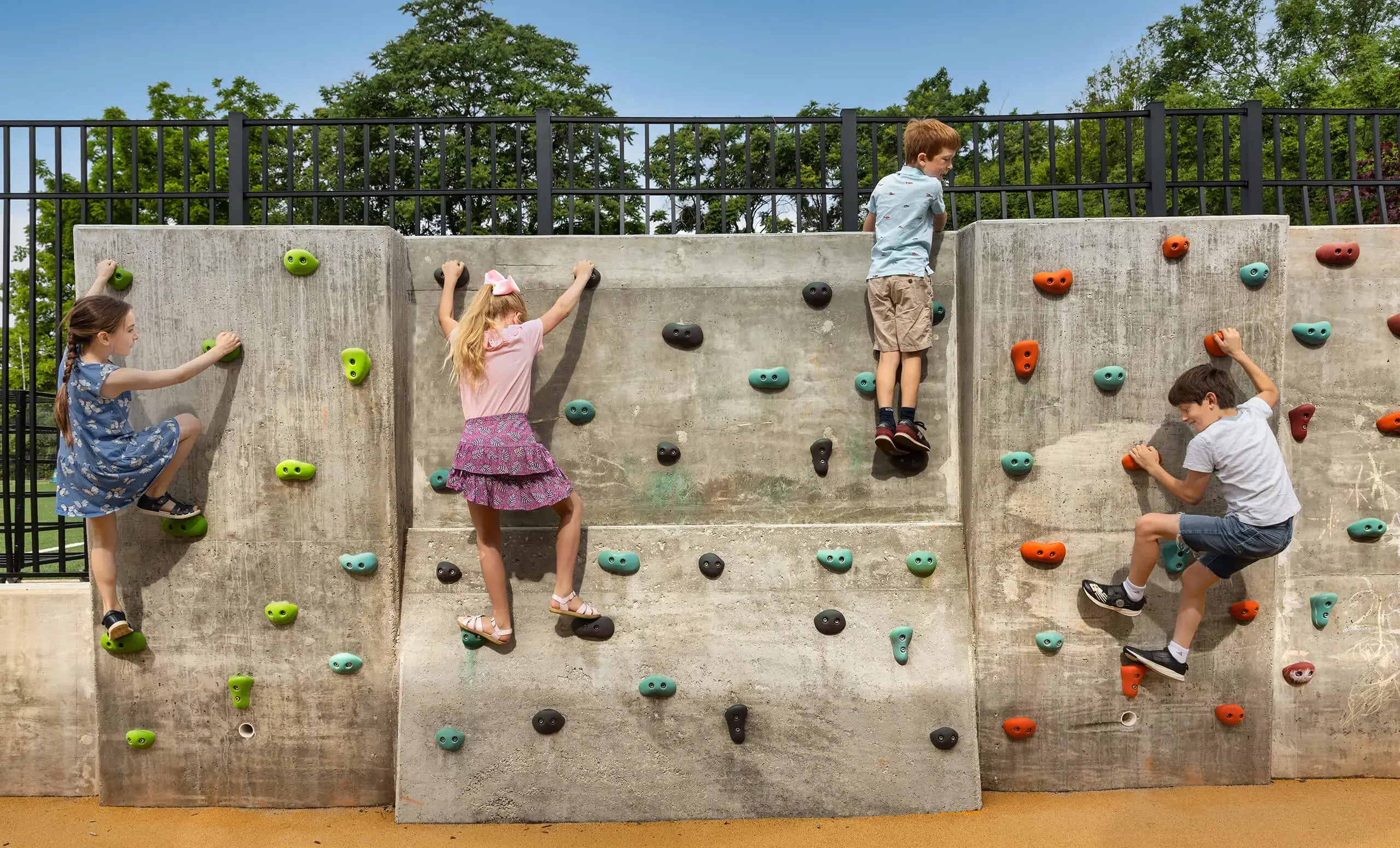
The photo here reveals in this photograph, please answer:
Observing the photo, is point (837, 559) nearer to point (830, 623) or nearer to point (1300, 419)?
point (830, 623)

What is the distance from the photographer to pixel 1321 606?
4.96 meters

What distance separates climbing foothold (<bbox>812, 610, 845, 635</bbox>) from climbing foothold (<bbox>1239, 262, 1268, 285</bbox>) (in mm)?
2691

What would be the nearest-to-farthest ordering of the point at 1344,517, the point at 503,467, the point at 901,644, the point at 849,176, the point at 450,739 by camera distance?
1. the point at 503,467
2. the point at 450,739
3. the point at 901,644
4. the point at 1344,517
5. the point at 849,176

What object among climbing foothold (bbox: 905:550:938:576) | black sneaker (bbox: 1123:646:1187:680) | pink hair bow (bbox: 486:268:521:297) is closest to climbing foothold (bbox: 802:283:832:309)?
climbing foothold (bbox: 905:550:938:576)

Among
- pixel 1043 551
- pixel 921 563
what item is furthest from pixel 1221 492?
pixel 921 563

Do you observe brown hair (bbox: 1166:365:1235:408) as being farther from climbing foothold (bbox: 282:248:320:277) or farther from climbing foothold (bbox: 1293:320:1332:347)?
climbing foothold (bbox: 282:248:320:277)

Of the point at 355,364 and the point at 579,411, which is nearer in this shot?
the point at 355,364

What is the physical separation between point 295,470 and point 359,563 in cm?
57

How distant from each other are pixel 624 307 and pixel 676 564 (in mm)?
1394

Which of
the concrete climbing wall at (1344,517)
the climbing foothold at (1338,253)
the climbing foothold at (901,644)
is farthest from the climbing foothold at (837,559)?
the climbing foothold at (1338,253)

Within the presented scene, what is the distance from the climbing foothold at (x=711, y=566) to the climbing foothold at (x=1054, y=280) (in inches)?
85.4

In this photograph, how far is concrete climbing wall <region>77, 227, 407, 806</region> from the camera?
4723mm

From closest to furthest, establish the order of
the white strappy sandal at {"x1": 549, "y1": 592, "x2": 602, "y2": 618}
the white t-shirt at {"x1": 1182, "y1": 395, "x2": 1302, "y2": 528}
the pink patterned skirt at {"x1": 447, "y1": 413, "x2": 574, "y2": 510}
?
the white t-shirt at {"x1": 1182, "y1": 395, "x2": 1302, "y2": 528} < the pink patterned skirt at {"x1": 447, "y1": 413, "x2": 574, "y2": 510} < the white strappy sandal at {"x1": 549, "y1": 592, "x2": 602, "y2": 618}

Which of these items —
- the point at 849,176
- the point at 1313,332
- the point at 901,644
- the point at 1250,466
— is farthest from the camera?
the point at 849,176
